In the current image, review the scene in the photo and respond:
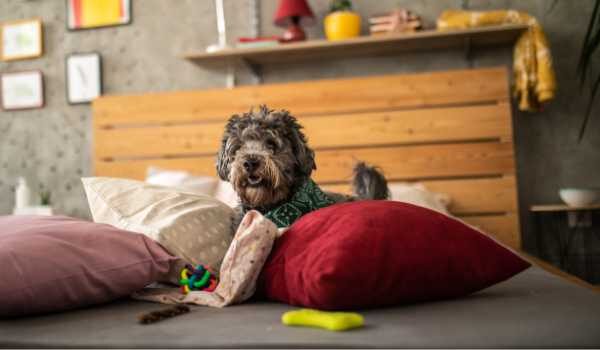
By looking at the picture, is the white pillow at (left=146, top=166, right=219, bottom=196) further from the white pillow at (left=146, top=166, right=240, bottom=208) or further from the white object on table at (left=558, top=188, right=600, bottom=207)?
the white object on table at (left=558, top=188, right=600, bottom=207)

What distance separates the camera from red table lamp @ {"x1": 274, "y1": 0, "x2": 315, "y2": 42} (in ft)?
11.0

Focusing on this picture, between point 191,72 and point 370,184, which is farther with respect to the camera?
point 191,72

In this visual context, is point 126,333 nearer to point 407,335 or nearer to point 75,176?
point 407,335

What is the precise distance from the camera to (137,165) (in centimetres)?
352

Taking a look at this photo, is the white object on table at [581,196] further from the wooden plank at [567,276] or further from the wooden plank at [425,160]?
the wooden plank at [567,276]

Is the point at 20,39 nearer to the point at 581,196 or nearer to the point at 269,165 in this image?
the point at 269,165

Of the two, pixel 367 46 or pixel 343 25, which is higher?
pixel 343 25

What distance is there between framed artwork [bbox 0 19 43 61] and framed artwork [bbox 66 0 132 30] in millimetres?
273

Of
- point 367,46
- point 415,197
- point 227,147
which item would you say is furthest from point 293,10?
point 227,147

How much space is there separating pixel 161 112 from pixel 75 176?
1.01 m

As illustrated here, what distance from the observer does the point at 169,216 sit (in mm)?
1628

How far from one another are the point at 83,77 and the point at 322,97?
6.24 ft

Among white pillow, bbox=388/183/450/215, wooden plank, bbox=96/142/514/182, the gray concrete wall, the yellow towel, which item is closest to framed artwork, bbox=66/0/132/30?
the gray concrete wall

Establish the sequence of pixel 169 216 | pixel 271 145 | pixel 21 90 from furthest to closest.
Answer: pixel 21 90, pixel 271 145, pixel 169 216
